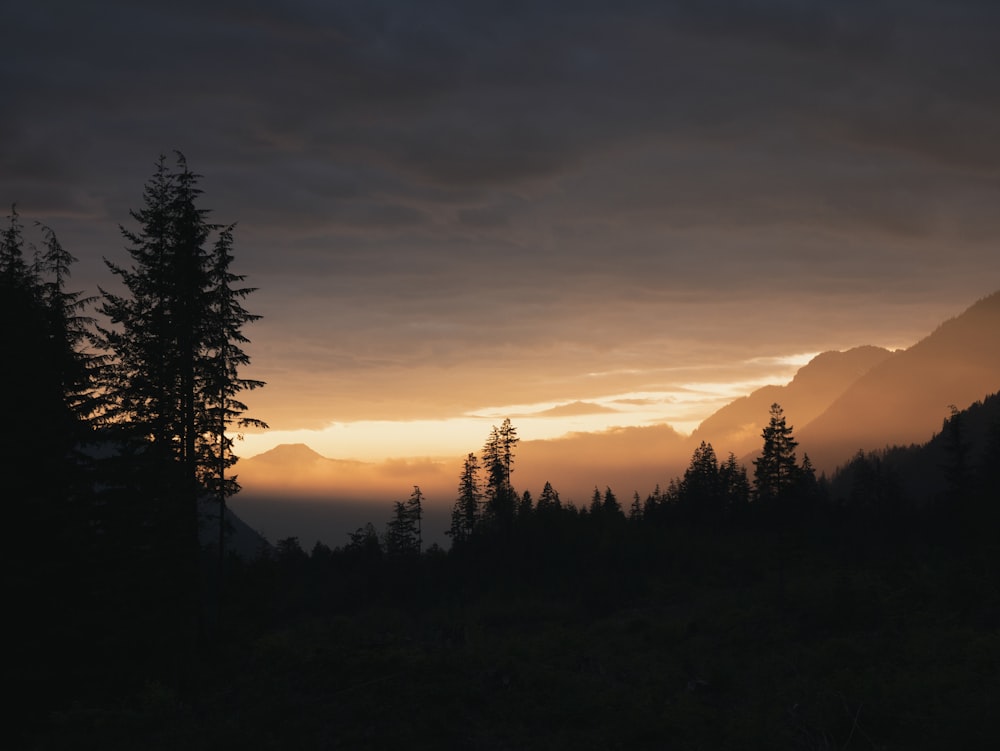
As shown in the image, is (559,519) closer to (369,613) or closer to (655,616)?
(369,613)

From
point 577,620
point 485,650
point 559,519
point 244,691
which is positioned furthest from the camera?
point 559,519

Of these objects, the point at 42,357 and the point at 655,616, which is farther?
the point at 655,616

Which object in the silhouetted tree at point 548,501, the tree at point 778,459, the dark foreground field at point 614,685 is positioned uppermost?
the tree at point 778,459

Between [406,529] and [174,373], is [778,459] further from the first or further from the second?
[174,373]

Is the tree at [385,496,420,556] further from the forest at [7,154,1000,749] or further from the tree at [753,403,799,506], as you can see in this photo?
the forest at [7,154,1000,749]

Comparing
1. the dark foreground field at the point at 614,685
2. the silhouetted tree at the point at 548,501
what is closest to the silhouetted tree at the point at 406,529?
the silhouetted tree at the point at 548,501

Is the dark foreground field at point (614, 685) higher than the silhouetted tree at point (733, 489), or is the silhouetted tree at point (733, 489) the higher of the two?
the silhouetted tree at point (733, 489)

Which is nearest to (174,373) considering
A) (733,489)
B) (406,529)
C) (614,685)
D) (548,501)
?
(614,685)

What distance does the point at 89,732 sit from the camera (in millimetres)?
14594

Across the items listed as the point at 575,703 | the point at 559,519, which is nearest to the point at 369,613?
the point at 559,519

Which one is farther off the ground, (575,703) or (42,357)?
(42,357)

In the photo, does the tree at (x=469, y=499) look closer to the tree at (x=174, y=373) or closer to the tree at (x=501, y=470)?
the tree at (x=501, y=470)

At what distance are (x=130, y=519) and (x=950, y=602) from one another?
26.4 meters

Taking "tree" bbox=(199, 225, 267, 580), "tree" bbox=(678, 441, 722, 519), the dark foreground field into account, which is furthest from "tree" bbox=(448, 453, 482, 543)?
"tree" bbox=(199, 225, 267, 580)
